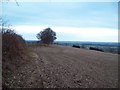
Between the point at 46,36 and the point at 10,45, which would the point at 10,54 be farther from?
the point at 46,36

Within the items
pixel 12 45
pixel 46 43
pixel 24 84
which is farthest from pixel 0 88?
pixel 46 43

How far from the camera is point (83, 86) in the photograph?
14297 millimetres

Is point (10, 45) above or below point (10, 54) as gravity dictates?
above

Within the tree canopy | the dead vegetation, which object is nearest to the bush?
the dead vegetation

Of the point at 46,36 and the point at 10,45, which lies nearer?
the point at 10,45

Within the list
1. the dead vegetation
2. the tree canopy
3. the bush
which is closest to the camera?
the dead vegetation

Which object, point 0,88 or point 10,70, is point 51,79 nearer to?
point 10,70

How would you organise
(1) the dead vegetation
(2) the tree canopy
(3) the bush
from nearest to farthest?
(1) the dead vegetation → (3) the bush → (2) the tree canopy

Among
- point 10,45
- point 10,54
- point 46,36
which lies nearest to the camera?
point 10,54

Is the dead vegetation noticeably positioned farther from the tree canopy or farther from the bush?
the tree canopy

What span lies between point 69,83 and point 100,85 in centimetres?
157

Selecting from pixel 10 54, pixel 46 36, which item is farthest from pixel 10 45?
pixel 46 36

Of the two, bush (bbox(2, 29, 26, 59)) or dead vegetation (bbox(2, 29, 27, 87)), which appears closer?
dead vegetation (bbox(2, 29, 27, 87))

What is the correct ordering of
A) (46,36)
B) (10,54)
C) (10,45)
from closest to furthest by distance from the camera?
(10,54) → (10,45) → (46,36)
